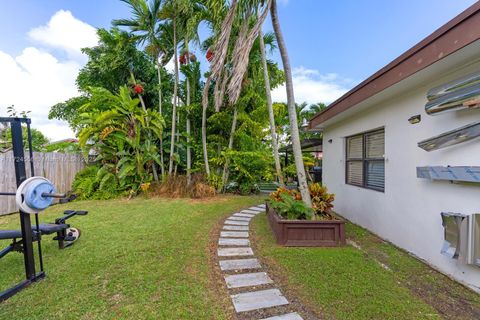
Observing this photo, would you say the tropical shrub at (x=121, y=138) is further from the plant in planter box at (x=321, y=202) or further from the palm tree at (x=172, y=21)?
the plant in planter box at (x=321, y=202)

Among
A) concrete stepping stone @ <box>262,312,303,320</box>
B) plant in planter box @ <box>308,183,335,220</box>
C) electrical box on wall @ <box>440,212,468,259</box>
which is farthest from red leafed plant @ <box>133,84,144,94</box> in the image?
electrical box on wall @ <box>440,212,468,259</box>

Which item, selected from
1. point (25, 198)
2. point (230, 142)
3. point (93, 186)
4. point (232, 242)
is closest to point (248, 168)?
point (230, 142)

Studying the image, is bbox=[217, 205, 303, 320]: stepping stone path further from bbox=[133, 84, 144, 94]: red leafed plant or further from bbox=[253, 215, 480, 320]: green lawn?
bbox=[133, 84, 144, 94]: red leafed plant

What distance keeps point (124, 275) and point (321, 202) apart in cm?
350

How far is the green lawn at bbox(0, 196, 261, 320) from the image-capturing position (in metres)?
2.14

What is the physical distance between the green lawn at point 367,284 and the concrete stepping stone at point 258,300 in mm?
181

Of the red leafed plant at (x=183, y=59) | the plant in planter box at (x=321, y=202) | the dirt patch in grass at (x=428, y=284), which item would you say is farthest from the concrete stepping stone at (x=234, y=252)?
the red leafed plant at (x=183, y=59)

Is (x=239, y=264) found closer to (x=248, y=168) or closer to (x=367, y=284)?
(x=367, y=284)

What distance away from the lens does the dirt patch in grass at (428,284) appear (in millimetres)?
2215

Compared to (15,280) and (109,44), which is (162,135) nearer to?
(109,44)

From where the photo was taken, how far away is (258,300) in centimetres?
233

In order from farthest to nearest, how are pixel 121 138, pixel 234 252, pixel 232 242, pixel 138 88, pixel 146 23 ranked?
pixel 138 88 < pixel 146 23 < pixel 121 138 < pixel 232 242 < pixel 234 252

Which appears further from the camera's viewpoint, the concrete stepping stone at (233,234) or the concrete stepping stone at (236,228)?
the concrete stepping stone at (236,228)

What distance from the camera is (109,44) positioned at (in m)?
8.34
